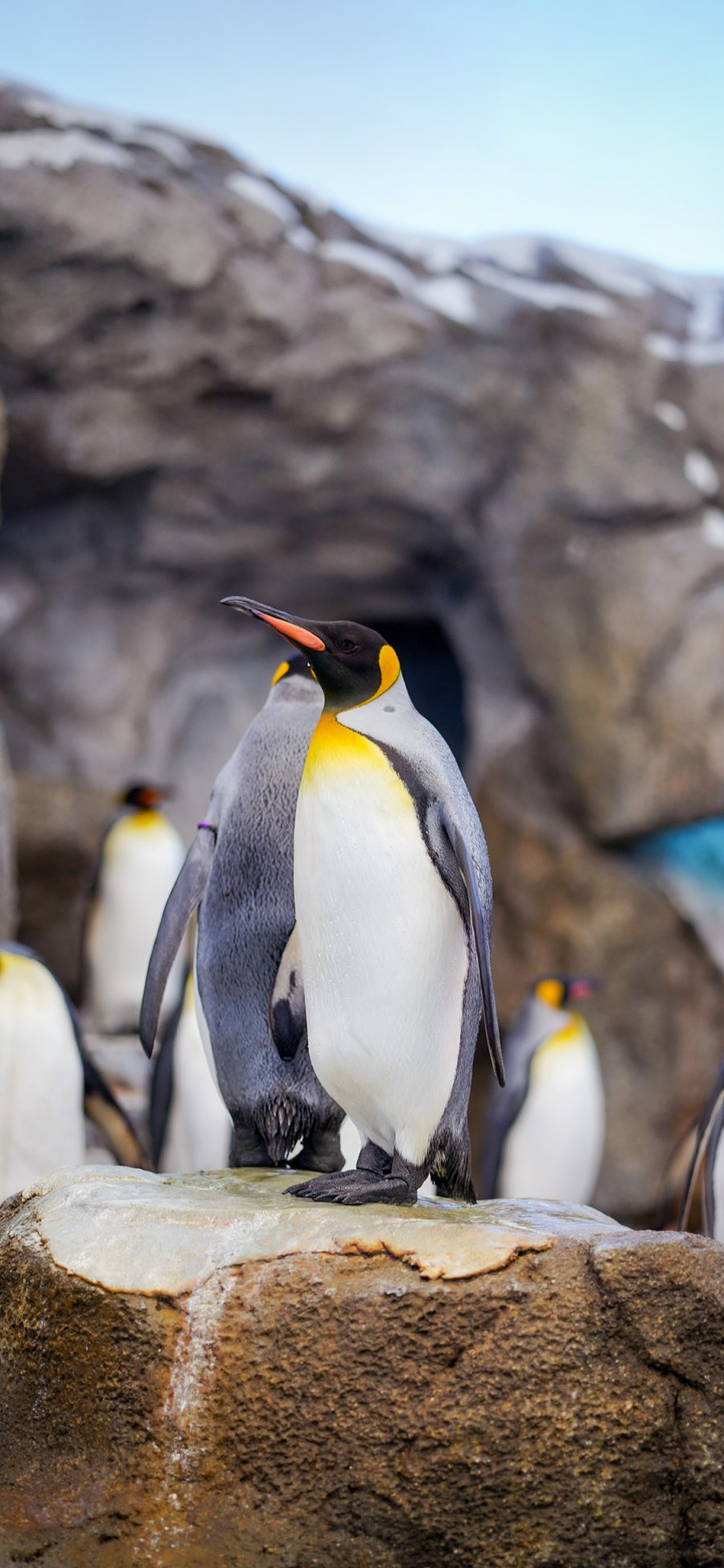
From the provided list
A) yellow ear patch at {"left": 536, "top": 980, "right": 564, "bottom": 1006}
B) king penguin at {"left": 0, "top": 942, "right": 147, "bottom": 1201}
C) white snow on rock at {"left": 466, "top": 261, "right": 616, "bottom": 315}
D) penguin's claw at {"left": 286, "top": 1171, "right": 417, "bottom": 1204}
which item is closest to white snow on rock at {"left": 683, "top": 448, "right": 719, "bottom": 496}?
white snow on rock at {"left": 466, "top": 261, "right": 616, "bottom": 315}

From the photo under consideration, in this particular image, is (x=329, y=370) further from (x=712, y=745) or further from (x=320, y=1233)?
(x=320, y=1233)

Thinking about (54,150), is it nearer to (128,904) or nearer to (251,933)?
(128,904)

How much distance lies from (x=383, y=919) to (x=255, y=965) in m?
0.51

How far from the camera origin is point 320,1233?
5.80 feet

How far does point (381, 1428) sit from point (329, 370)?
623 centimetres

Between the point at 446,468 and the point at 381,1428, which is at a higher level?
the point at 446,468

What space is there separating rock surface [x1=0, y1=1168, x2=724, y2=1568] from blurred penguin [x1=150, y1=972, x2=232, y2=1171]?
283 cm

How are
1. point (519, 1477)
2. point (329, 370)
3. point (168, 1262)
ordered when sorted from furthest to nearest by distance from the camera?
point (329, 370), point (168, 1262), point (519, 1477)

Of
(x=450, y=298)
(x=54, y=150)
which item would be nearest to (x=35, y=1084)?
(x=54, y=150)

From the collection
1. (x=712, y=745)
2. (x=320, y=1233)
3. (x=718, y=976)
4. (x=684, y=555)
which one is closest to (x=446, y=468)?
(x=684, y=555)

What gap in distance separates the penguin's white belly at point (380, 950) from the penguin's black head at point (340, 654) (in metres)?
0.09

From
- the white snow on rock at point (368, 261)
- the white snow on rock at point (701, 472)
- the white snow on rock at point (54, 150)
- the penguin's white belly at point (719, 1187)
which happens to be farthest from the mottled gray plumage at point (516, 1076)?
the white snow on rock at point (54, 150)

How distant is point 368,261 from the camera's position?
720cm

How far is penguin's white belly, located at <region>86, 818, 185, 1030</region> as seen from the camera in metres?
6.27
